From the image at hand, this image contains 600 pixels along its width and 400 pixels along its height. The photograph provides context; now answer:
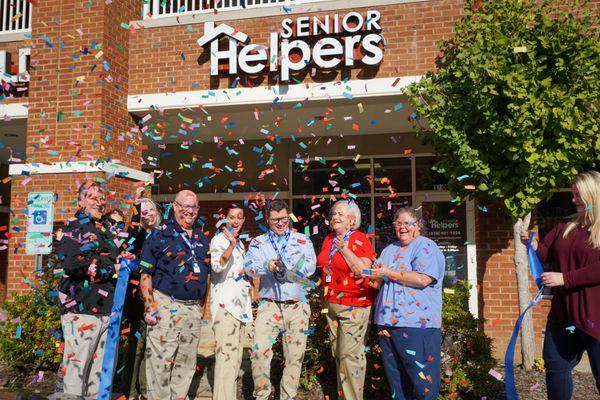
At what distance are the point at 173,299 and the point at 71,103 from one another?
508 cm

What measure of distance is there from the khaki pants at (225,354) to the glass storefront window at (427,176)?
6342mm

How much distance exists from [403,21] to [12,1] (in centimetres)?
751

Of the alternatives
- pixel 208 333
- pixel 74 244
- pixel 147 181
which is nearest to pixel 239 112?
pixel 147 181

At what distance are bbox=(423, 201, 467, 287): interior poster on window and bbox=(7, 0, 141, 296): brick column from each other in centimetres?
570

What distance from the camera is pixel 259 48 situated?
7.98 m

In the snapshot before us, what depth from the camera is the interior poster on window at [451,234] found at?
962cm

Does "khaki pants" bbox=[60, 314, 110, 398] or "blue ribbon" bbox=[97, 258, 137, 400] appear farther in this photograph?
"blue ribbon" bbox=[97, 258, 137, 400]

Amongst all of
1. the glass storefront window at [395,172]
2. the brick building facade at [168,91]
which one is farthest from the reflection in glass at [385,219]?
the brick building facade at [168,91]

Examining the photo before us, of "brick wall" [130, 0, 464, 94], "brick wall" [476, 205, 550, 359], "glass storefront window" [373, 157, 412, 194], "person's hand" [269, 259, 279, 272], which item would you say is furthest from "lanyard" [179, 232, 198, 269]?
"glass storefront window" [373, 157, 412, 194]

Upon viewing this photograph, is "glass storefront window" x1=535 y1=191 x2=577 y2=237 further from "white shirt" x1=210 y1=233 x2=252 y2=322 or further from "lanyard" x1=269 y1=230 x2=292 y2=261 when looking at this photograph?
"white shirt" x1=210 y1=233 x2=252 y2=322

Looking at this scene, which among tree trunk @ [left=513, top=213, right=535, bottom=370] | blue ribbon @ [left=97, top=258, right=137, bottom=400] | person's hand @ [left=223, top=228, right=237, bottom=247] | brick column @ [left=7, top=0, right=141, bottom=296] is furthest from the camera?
brick column @ [left=7, top=0, right=141, bottom=296]

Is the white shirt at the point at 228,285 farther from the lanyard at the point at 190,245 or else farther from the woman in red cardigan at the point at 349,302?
the woman in red cardigan at the point at 349,302

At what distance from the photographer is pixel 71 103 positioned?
8180 mm

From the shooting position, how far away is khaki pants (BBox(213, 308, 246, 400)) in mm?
4738
